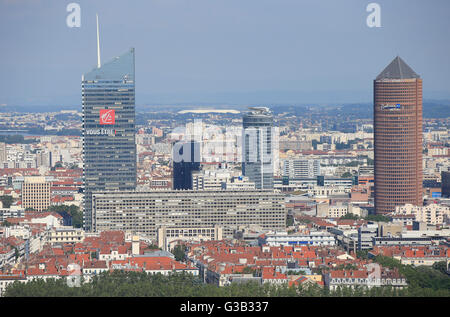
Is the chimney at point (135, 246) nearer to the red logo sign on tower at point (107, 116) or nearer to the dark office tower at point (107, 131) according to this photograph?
the dark office tower at point (107, 131)

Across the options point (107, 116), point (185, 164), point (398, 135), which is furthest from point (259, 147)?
point (107, 116)

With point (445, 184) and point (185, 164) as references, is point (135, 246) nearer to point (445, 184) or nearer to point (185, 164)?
point (185, 164)

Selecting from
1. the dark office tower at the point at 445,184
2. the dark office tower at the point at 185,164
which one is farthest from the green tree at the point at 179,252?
the dark office tower at the point at 445,184

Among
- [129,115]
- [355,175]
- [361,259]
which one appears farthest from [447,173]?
[361,259]

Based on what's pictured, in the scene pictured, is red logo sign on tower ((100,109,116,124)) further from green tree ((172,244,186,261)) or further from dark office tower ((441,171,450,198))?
dark office tower ((441,171,450,198))

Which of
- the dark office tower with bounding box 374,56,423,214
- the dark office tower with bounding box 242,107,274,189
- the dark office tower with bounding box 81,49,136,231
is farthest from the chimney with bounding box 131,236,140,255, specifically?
the dark office tower with bounding box 242,107,274,189

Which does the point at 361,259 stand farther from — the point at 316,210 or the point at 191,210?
the point at 316,210
